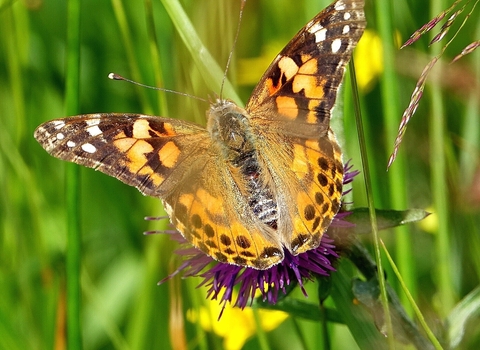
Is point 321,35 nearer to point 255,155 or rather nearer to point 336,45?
point 336,45

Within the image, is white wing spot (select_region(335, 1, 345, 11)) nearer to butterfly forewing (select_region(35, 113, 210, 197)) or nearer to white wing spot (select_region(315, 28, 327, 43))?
white wing spot (select_region(315, 28, 327, 43))

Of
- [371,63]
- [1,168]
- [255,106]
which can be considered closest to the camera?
[255,106]

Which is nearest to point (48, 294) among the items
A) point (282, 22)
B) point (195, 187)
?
point (195, 187)

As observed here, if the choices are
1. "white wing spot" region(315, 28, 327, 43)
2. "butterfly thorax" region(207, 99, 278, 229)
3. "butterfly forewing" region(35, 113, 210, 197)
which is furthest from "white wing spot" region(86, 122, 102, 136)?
"white wing spot" region(315, 28, 327, 43)

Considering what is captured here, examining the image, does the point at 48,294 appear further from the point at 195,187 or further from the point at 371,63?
the point at 371,63

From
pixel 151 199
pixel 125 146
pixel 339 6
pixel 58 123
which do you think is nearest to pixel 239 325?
pixel 151 199

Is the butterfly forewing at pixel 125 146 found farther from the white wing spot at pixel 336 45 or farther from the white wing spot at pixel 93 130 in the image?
the white wing spot at pixel 336 45
